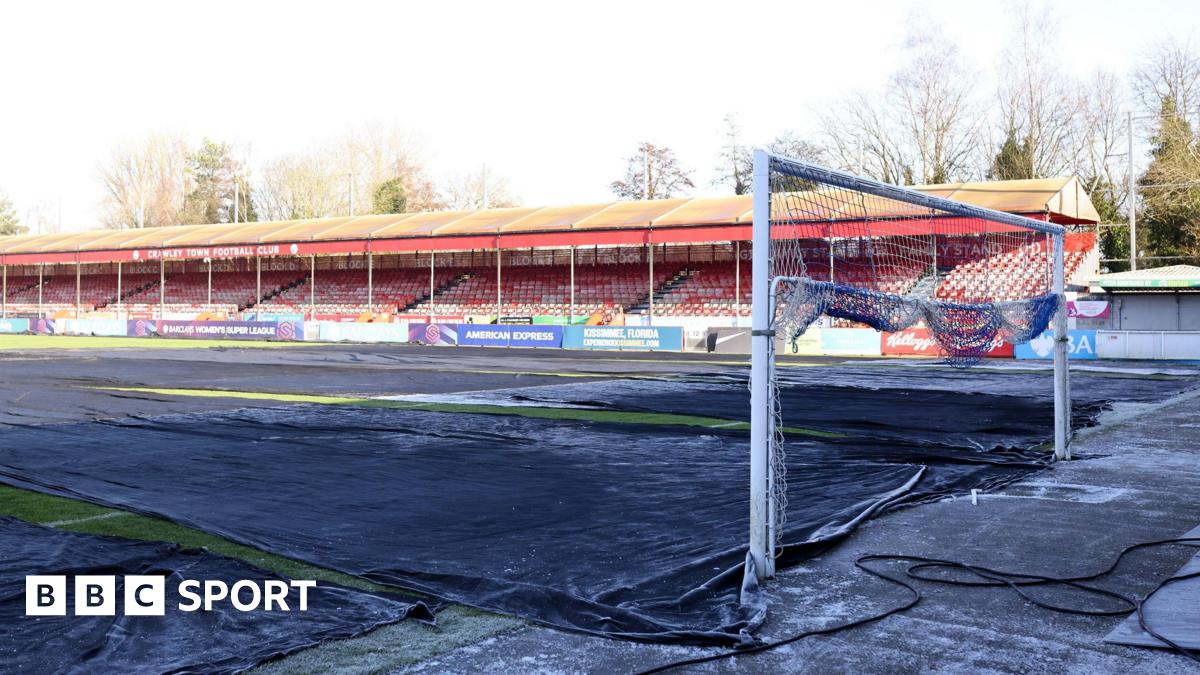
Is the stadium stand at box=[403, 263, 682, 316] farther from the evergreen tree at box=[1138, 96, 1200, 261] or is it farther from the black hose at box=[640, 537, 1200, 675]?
the black hose at box=[640, 537, 1200, 675]

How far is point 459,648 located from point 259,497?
3587 mm

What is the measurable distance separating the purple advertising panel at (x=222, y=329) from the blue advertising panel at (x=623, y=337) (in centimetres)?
1304

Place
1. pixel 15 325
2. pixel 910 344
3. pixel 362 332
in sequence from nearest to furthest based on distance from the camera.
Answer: pixel 910 344 → pixel 362 332 → pixel 15 325

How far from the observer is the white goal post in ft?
18.6

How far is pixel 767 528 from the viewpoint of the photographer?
5.68m

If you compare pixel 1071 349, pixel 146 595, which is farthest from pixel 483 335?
pixel 146 595

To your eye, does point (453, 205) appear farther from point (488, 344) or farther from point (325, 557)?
point (325, 557)

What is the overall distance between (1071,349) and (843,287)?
25206 millimetres

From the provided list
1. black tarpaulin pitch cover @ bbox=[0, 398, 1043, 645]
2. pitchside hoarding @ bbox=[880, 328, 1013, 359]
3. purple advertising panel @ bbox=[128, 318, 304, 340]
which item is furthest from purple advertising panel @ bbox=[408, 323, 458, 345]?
black tarpaulin pitch cover @ bbox=[0, 398, 1043, 645]

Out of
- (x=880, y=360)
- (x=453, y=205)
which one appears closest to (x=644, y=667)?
(x=880, y=360)

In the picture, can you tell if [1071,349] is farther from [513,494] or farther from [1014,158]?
[513,494]

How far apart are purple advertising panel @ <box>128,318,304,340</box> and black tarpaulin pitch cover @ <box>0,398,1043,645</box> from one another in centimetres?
3122

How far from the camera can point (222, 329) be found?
1737 inches

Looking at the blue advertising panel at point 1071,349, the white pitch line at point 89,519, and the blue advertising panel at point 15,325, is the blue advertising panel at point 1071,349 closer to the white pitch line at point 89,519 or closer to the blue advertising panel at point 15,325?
the white pitch line at point 89,519
